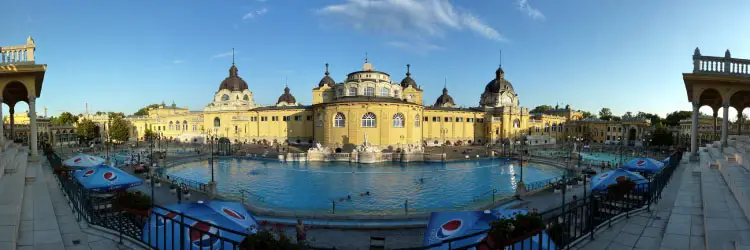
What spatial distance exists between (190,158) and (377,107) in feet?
71.9

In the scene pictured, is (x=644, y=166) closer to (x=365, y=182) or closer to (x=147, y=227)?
(x=365, y=182)

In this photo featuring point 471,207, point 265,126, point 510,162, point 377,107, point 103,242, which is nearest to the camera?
point 103,242

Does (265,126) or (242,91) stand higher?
(242,91)

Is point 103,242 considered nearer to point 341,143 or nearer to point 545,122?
point 341,143

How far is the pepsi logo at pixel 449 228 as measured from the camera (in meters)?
7.18

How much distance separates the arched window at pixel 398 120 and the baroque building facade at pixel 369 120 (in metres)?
0.13

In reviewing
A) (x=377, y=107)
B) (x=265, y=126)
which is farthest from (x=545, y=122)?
(x=265, y=126)

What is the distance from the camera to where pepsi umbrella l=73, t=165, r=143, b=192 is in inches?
541

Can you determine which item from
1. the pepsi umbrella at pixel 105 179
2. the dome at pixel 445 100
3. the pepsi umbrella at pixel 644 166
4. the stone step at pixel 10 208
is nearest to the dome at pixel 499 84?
the dome at pixel 445 100

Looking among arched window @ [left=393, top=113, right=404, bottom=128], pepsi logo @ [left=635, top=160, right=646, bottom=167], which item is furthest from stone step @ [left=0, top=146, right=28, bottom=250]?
arched window @ [left=393, top=113, right=404, bottom=128]

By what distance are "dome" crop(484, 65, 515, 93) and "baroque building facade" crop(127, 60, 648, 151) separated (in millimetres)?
206

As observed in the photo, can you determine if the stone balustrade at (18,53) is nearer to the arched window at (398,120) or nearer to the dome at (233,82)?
the arched window at (398,120)

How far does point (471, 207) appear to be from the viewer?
16078 millimetres

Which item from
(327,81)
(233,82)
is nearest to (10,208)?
(327,81)
